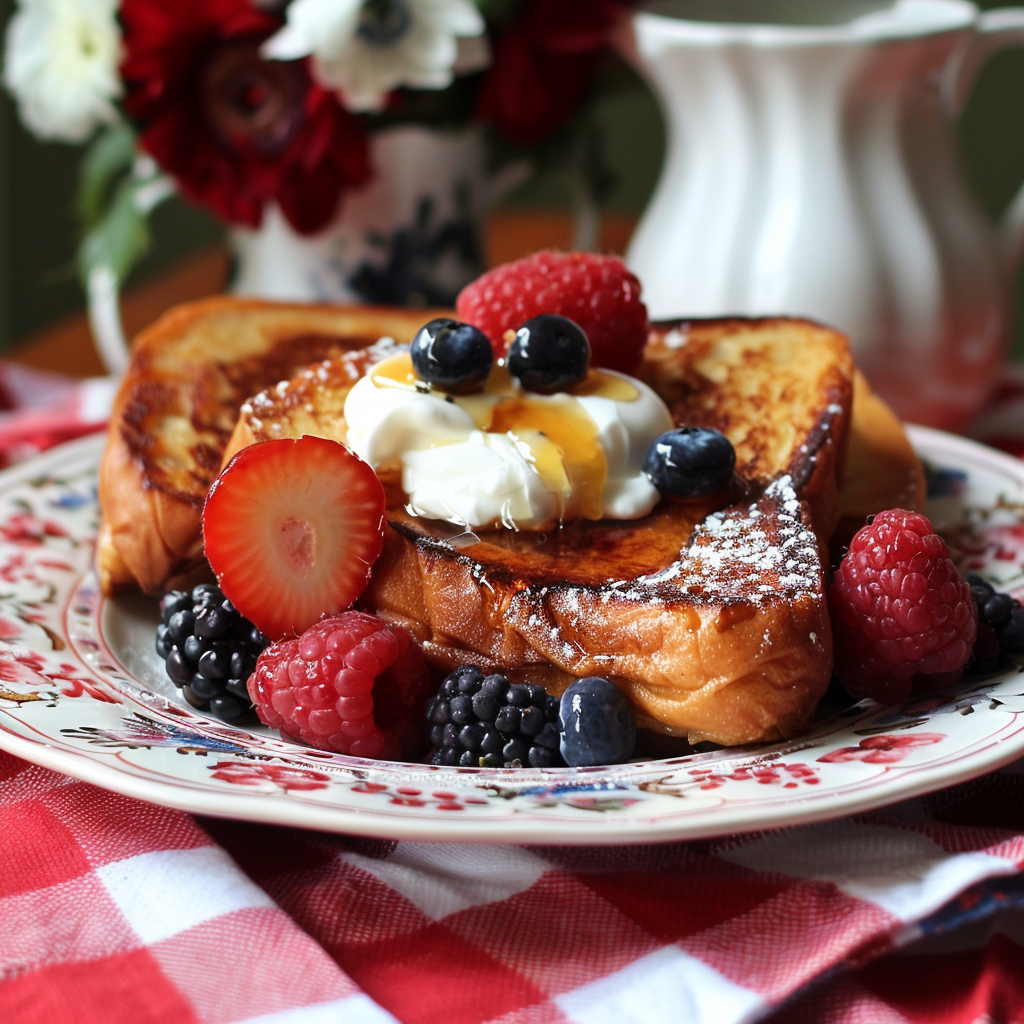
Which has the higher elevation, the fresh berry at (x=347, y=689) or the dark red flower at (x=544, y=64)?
the dark red flower at (x=544, y=64)

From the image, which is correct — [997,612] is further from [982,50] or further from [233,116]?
[233,116]

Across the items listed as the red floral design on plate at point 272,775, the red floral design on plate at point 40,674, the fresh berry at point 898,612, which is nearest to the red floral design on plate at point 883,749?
the fresh berry at point 898,612

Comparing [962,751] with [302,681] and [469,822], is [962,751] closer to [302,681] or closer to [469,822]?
[469,822]

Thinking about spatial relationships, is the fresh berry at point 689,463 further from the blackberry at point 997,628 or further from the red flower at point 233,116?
the red flower at point 233,116

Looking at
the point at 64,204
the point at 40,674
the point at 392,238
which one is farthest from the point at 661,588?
the point at 64,204

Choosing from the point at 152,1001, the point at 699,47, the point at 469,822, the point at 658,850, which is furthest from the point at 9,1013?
the point at 699,47
